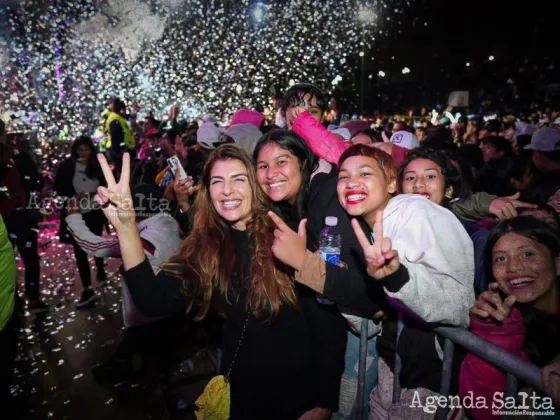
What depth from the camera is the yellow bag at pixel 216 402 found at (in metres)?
2.26

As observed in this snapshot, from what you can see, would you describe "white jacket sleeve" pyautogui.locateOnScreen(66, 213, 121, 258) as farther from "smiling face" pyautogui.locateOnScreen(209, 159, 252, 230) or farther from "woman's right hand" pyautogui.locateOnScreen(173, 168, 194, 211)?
"smiling face" pyautogui.locateOnScreen(209, 159, 252, 230)

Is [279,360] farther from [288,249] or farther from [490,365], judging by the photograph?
[490,365]

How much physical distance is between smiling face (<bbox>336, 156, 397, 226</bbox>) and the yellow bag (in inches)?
47.8

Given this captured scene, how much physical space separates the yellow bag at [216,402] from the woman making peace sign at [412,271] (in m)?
0.84

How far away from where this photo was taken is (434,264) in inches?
73.4

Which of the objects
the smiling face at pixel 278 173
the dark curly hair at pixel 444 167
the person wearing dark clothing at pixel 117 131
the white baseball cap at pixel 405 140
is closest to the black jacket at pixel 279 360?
the smiling face at pixel 278 173

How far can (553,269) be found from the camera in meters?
2.25

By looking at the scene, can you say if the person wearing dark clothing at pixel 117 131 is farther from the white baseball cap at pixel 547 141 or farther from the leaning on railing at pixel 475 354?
the leaning on railing at pixel 475 354

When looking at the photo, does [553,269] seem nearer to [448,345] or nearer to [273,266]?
[448,345]

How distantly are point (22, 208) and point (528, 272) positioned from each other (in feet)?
18.4

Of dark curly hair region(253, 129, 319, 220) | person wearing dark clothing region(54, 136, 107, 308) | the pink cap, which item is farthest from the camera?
person wearing dark clothing region(54, 136, 107, 308)

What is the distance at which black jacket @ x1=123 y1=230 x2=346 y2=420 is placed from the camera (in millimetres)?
2242

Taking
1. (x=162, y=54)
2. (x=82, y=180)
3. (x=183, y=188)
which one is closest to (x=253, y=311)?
(x=183, y=188)

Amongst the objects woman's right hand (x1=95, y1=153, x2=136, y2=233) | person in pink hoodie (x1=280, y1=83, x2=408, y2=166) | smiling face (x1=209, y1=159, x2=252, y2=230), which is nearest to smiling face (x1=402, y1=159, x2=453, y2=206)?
person in pink hoodie (x1=280, y1=83, x2=408, y2=166)
